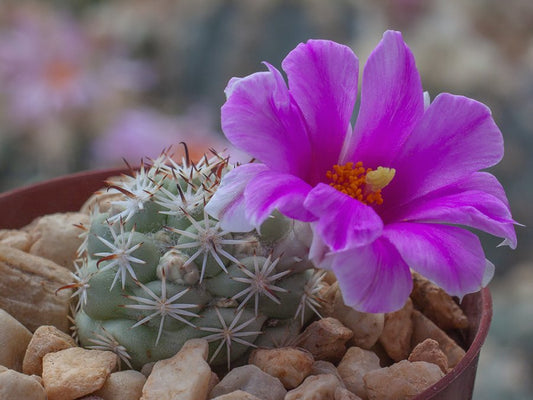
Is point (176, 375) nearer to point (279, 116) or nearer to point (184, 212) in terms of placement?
point (184, 212)

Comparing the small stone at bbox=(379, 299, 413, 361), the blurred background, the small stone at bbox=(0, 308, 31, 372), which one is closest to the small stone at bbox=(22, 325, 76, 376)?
the small stone at bbox=(0, 308, 31, 372)

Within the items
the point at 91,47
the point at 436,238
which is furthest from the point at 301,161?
the point at 91,47

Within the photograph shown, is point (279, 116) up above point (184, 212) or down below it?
above

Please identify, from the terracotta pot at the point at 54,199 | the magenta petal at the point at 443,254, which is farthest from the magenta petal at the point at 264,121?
the terracotta pot at the point at 54,199

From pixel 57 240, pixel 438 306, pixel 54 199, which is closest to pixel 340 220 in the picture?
pixel 438 306

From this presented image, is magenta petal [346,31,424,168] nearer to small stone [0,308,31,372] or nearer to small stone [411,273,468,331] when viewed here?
small stone [411,273,468,331]

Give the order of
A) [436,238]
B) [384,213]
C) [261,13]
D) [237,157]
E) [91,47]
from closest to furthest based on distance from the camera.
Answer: [436,238], [384,213], [237,157], [91,47], [261,13]
